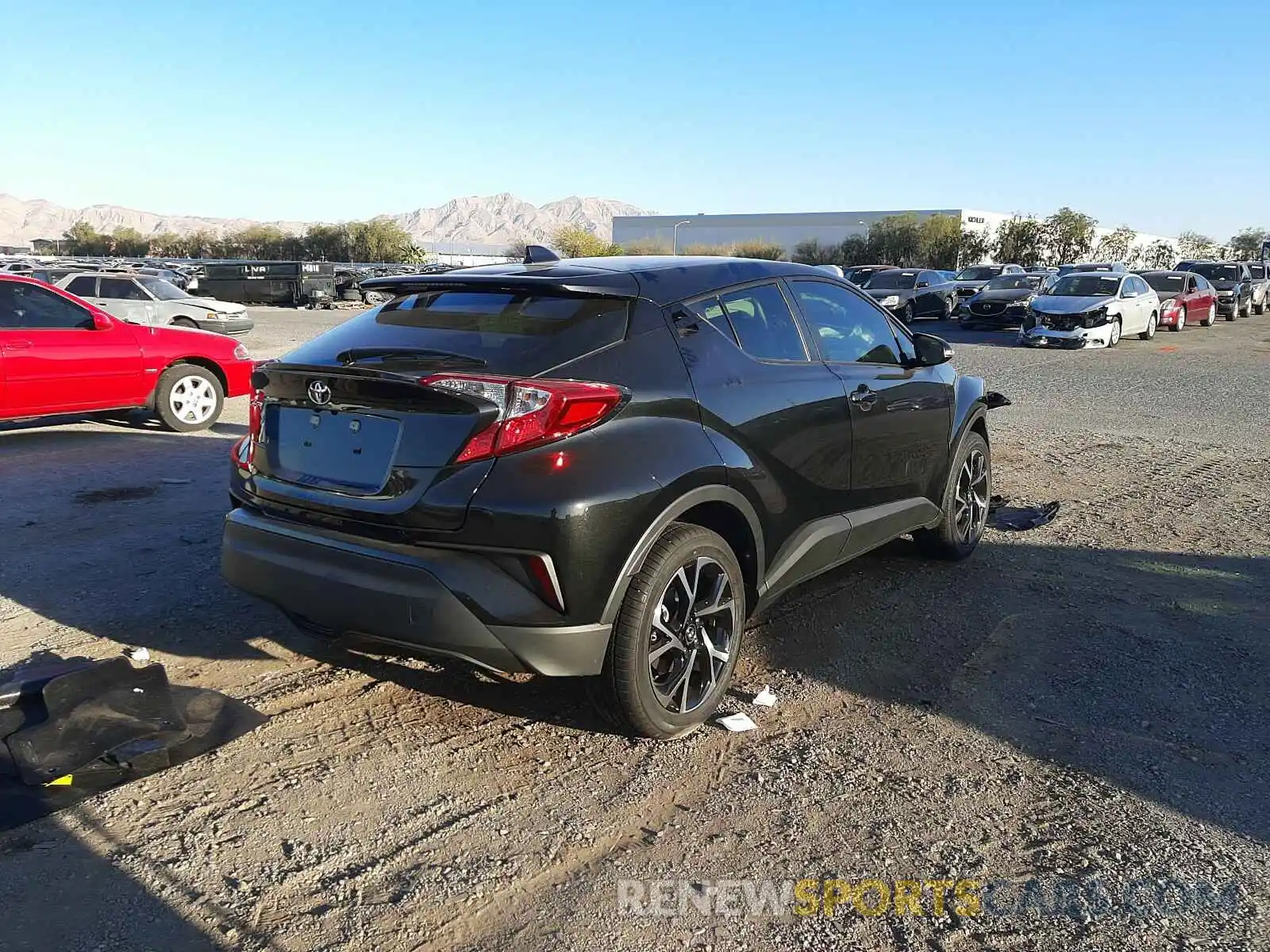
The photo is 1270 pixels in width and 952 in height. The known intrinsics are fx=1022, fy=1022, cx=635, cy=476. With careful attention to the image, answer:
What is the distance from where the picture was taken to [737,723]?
3920mm

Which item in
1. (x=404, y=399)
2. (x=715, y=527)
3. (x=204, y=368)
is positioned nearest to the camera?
(x=404, y=399)

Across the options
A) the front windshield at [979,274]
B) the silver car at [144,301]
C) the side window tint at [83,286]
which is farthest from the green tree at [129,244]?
the front windshield at [979,274]

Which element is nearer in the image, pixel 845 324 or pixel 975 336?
pixel 845 324

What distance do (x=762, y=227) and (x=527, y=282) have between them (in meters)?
107

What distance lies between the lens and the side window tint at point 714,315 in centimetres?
406

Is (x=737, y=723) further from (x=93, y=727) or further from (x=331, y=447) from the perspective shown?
(x=93, y=727)

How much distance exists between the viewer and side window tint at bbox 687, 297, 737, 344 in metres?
4.06

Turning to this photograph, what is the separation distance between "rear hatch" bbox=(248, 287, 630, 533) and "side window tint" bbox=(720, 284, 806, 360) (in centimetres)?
66

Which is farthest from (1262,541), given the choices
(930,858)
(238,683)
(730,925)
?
(238,683)

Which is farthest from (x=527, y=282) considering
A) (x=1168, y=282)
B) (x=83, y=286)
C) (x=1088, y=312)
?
(x=1168, y=282)

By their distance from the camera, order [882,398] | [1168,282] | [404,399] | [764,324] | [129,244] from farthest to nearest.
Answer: [129,244] < [1168,282] < [882,398] < [764,324] < [404,399]

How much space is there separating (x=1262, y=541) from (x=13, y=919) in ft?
22.6

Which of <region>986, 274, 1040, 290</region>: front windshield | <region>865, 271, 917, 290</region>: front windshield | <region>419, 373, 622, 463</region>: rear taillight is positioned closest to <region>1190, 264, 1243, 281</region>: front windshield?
<region>986, 274, 1040, 290</region>: front windshield

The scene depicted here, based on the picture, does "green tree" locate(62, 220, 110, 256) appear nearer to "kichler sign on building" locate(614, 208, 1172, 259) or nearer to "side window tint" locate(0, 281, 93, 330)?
"kichler sign on building" locate(614, 208, 1172, 259)
